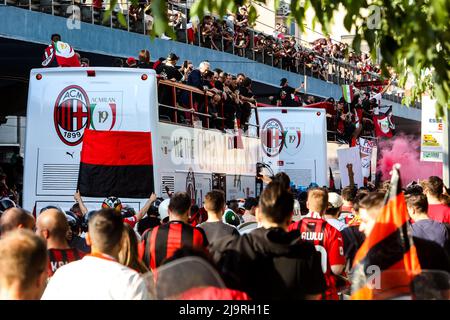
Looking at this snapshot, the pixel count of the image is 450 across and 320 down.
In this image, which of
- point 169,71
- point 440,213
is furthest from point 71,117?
point 440,213

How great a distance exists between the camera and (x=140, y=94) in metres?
14.7

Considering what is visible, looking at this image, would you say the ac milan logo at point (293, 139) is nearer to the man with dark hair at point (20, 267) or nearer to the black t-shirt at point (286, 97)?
the black t-shirt at point (286, 97)

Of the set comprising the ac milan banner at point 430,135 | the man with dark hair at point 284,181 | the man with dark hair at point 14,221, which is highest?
the ac milan banner at point 430,135

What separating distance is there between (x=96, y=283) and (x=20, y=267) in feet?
2.05

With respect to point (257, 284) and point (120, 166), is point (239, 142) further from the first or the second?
point (257, 284)

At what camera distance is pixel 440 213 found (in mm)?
10500

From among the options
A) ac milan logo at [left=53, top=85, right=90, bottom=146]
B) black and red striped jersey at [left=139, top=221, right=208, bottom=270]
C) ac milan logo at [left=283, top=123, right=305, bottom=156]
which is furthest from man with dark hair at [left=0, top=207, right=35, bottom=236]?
ac milan logo at [left=283, top=123, right=305, bottom=156]

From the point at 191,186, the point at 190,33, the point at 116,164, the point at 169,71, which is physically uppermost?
the point at 190,33

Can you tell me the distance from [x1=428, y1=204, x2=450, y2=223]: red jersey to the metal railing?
4.62 m

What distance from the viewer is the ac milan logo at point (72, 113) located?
577 inches

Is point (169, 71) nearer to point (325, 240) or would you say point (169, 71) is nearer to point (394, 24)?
point (325, 240)

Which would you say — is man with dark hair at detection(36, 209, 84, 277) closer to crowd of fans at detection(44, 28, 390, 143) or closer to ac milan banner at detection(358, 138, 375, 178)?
crowd of fans at detection(44, 28, 390, 143)

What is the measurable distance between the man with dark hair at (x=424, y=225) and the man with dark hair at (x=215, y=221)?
57.9 inches

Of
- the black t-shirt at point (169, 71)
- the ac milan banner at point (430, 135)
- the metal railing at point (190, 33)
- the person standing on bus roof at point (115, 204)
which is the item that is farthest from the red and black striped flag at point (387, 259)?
the ac milan banner at point (430, 135)
